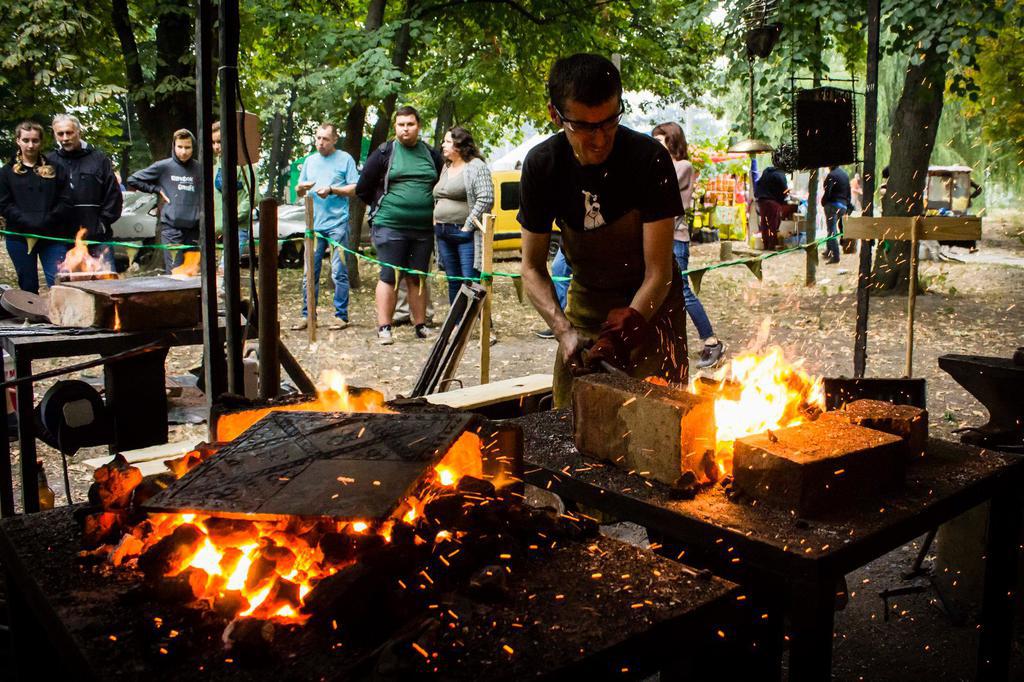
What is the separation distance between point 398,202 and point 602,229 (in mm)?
5604

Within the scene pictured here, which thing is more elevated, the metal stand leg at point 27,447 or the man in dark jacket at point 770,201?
the man in dark jacket at point 770,201

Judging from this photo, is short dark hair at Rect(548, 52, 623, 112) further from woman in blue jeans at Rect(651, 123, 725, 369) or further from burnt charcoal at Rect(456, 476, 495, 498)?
woman in blue jeans at Rect(651, 123, 725, 369)

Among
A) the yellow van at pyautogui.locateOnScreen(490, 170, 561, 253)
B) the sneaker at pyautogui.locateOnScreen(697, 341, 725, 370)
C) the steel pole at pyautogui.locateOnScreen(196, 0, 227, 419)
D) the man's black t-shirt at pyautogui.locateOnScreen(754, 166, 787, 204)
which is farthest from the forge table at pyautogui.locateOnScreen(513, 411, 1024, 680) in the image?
the yellow van at pyautogui.locateOnScreen(490, 170, 561, 253)

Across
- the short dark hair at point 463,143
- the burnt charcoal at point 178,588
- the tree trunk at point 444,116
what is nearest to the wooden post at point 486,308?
the short dark hair at point 463,143

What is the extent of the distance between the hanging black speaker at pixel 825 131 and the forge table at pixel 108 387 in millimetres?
6037

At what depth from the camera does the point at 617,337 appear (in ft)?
9.54

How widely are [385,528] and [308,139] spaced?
1693 inches

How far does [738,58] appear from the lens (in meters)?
11.9

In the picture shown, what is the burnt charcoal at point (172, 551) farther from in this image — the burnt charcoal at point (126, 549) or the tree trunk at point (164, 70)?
the tree trunk at point (164, 70)

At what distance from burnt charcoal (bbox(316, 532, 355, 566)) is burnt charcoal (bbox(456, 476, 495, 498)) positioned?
32 cm

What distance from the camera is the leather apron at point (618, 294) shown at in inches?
136

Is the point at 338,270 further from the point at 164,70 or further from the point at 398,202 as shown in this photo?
the point at 164,70

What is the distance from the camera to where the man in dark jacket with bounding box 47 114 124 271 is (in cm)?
890

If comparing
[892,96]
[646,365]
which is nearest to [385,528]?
[646,365]
